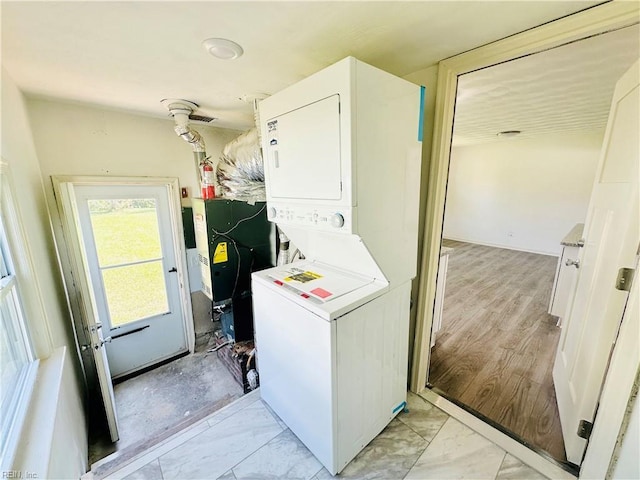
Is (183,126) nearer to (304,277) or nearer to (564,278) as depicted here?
(304,277)

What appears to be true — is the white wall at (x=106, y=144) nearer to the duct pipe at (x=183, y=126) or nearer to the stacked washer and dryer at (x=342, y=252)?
the duct pipe at (x=183, y=126)

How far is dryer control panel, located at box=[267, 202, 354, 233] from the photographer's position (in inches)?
43.4

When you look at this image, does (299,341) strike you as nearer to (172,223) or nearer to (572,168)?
(172,223)

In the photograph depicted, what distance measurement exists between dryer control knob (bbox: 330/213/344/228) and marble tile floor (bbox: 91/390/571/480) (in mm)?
1260


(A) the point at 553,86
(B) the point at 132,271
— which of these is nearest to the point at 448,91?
(A) the point at 553,86

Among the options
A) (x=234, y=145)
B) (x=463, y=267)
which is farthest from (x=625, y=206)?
(x=463, y=267)

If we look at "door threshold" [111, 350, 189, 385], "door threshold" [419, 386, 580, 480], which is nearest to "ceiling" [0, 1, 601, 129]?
"door threshold" [419, 386, 580, 480]

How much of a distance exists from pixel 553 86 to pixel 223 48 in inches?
98.1

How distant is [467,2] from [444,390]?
7.22 ft

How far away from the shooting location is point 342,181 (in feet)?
3.52

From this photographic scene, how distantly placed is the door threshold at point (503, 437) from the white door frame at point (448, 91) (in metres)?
0.15

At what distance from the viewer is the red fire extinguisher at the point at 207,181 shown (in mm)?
2357

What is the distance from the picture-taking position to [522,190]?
5.53m

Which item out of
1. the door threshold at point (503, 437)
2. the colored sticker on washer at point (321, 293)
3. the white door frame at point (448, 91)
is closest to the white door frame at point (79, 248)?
the colored sticker on washer at point (321, 293)
